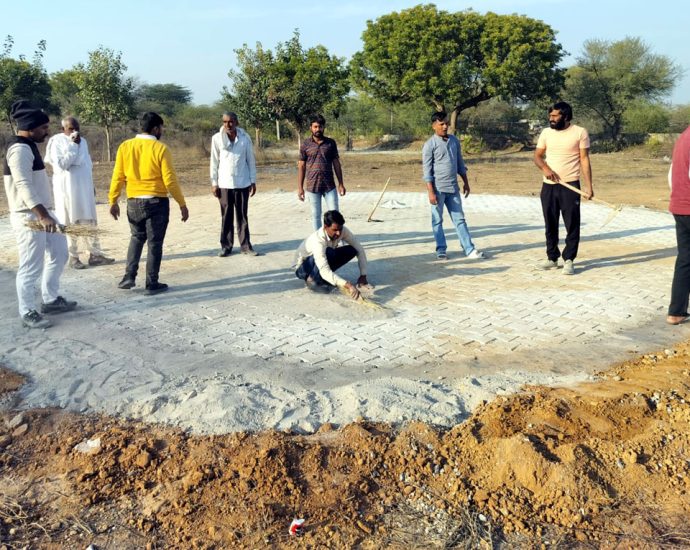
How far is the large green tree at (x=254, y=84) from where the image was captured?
96.5ft

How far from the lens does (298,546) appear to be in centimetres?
285

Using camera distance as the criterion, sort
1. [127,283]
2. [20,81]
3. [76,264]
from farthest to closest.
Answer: [20,81]
[76,264]
[127,283]

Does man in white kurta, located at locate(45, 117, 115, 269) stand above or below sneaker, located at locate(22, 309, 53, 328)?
above

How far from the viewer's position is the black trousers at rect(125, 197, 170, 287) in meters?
6.34

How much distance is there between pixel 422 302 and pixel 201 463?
3423 mm

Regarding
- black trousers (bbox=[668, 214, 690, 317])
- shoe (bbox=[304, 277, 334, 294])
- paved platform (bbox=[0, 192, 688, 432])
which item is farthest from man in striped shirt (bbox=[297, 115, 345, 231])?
black trousers (bbox=[668, 214, 690, 317])

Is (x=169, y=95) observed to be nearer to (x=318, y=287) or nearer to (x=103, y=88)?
(x=103, y=88)

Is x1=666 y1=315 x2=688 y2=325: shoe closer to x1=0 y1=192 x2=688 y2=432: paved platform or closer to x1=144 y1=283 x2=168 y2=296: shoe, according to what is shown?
x1=0 y1=192 x2=688 y2=432: paved platform

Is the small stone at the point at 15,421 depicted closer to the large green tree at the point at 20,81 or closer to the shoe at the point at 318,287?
the shoe at the point at 318,287

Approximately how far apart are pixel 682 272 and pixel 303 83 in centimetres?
2599

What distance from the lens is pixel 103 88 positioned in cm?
2656

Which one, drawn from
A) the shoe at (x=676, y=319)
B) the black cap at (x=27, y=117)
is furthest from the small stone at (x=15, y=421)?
the shoe at (x=676, y=319)

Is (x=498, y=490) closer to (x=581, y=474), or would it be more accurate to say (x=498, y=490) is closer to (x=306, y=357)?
(x=581, y=474)

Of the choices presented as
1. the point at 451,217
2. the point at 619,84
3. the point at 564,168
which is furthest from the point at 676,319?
the point at 619,84
